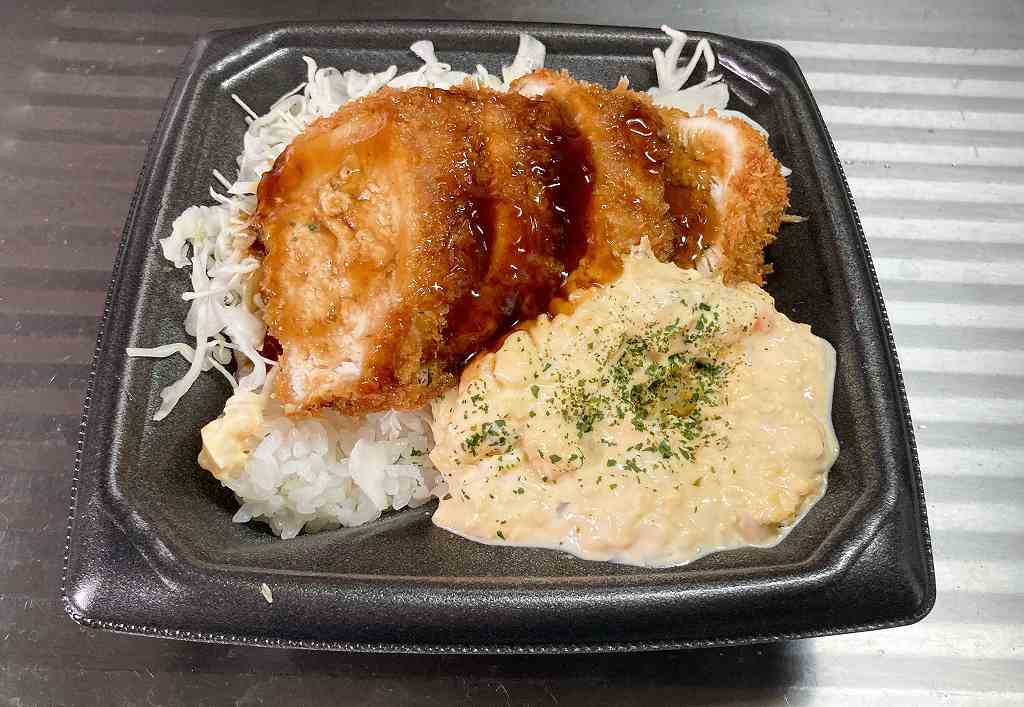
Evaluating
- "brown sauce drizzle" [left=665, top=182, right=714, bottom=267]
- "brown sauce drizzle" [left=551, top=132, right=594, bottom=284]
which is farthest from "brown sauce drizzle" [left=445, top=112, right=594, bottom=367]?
"brown sauce drizzle" [left=665, top=182, right=714, bottom=267]

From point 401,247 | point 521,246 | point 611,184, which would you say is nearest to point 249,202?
point 401,247

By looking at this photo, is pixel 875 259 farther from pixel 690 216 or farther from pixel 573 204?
pixel 573 204

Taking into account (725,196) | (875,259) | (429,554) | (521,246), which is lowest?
(429,554)

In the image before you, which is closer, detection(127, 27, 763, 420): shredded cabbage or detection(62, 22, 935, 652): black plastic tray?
detection(62, 22, 935, 652): black plastic tray

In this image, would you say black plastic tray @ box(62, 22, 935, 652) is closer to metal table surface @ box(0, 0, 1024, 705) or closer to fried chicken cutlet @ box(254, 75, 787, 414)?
fried chicken cutlet @ box(254, 75, 787, 414)

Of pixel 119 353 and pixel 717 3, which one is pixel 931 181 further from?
pixel 119 353

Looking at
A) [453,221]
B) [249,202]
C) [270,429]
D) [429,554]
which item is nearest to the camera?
[429,554]

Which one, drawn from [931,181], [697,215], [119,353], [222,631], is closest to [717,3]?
[931,181]
